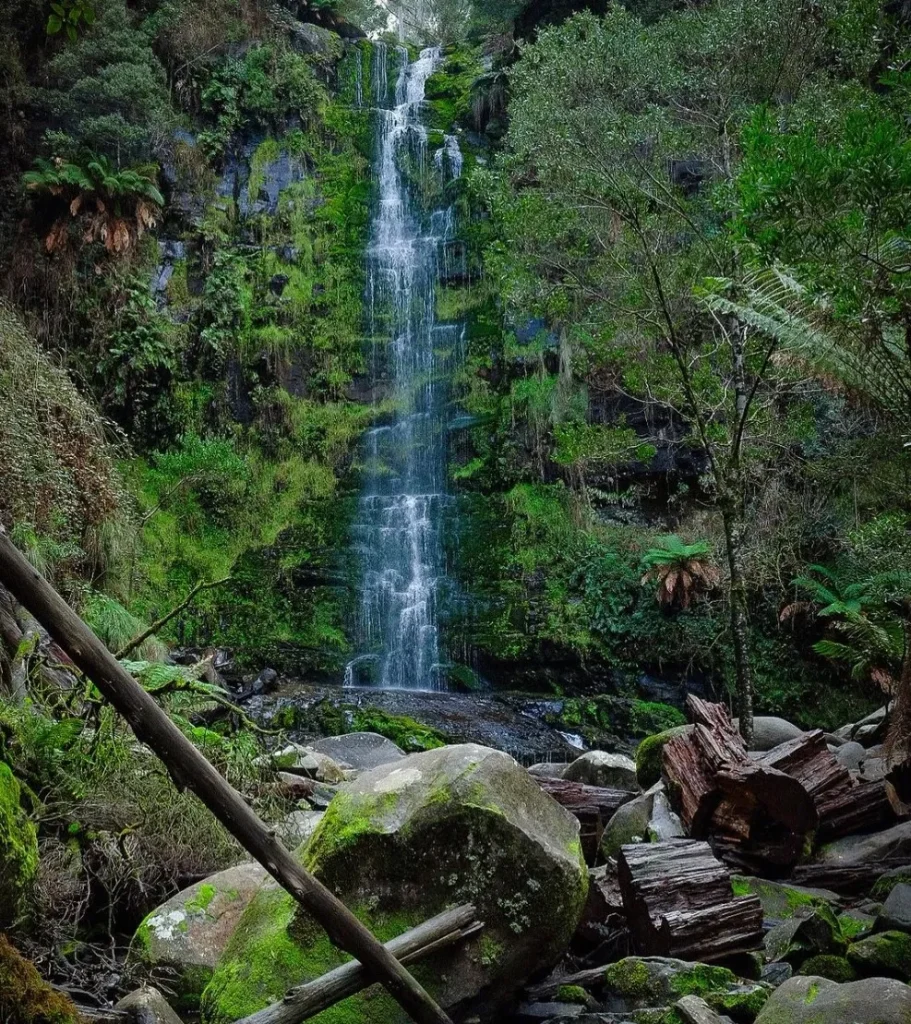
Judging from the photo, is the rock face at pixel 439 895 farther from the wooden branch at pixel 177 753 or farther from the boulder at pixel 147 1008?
the wooden branch at pixel 177 753

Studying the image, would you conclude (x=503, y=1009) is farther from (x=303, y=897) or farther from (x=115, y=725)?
(x=115, y=725)

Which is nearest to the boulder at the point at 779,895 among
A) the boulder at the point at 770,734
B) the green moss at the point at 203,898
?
the green moss at the point at 203,898

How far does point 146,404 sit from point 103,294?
7.81 ft

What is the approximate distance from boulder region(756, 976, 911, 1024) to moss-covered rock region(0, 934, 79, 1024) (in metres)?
2.24

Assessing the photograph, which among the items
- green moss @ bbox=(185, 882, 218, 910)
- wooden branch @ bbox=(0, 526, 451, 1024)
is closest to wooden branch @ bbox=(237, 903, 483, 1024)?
wooden branch @ bbox=(0, 526, 451, 1024)

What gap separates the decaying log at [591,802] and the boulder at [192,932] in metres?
2.23

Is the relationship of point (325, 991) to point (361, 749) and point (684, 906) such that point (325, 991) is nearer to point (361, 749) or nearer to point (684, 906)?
point (684, 906)

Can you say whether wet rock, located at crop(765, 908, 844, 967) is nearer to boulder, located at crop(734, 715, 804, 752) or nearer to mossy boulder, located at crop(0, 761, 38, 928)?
mossy boulder, located at crop(0, 761, 38, 928)

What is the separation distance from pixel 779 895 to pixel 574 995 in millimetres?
1495

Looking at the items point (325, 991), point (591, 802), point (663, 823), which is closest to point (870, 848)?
point (663, 823)

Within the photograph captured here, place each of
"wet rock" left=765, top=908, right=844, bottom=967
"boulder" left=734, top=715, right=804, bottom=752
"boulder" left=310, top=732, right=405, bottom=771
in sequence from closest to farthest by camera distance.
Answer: "wet rock" left=765, top=908, right=844, bottom=967
"boulder" left=734, top=715, right=804, bottom=752
"boulder" left=310, top=732, right=405, bottom=771

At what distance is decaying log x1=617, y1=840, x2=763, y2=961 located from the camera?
11.7 feet

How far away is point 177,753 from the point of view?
6.68 ft

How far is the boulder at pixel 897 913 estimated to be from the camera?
318 cm
